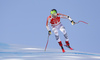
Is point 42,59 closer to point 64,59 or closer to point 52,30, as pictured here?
point 64,59

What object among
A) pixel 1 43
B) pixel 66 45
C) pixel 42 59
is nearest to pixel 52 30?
pixel 66 45

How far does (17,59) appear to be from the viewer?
3.61 metres

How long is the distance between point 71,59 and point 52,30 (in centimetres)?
105

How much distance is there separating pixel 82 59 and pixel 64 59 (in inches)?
12.7

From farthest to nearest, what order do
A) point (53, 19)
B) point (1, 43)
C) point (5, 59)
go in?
point (1, 43) < point (53, 19) < point (5, 59)

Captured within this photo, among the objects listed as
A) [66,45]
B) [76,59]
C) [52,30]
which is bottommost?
[76,59]

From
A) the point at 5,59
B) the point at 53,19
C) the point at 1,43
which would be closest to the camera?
the point at 5,59

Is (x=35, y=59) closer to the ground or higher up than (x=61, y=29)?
closer to the ground

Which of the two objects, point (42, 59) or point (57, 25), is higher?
point (57, 25)

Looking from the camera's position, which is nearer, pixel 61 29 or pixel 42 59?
pixel 42 59

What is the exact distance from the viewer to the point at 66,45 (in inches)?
178

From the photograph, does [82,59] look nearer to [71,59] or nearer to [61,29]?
[71,59]

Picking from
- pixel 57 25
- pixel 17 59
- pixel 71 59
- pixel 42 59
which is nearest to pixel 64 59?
pixel 71 59

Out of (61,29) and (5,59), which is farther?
(61,29)
